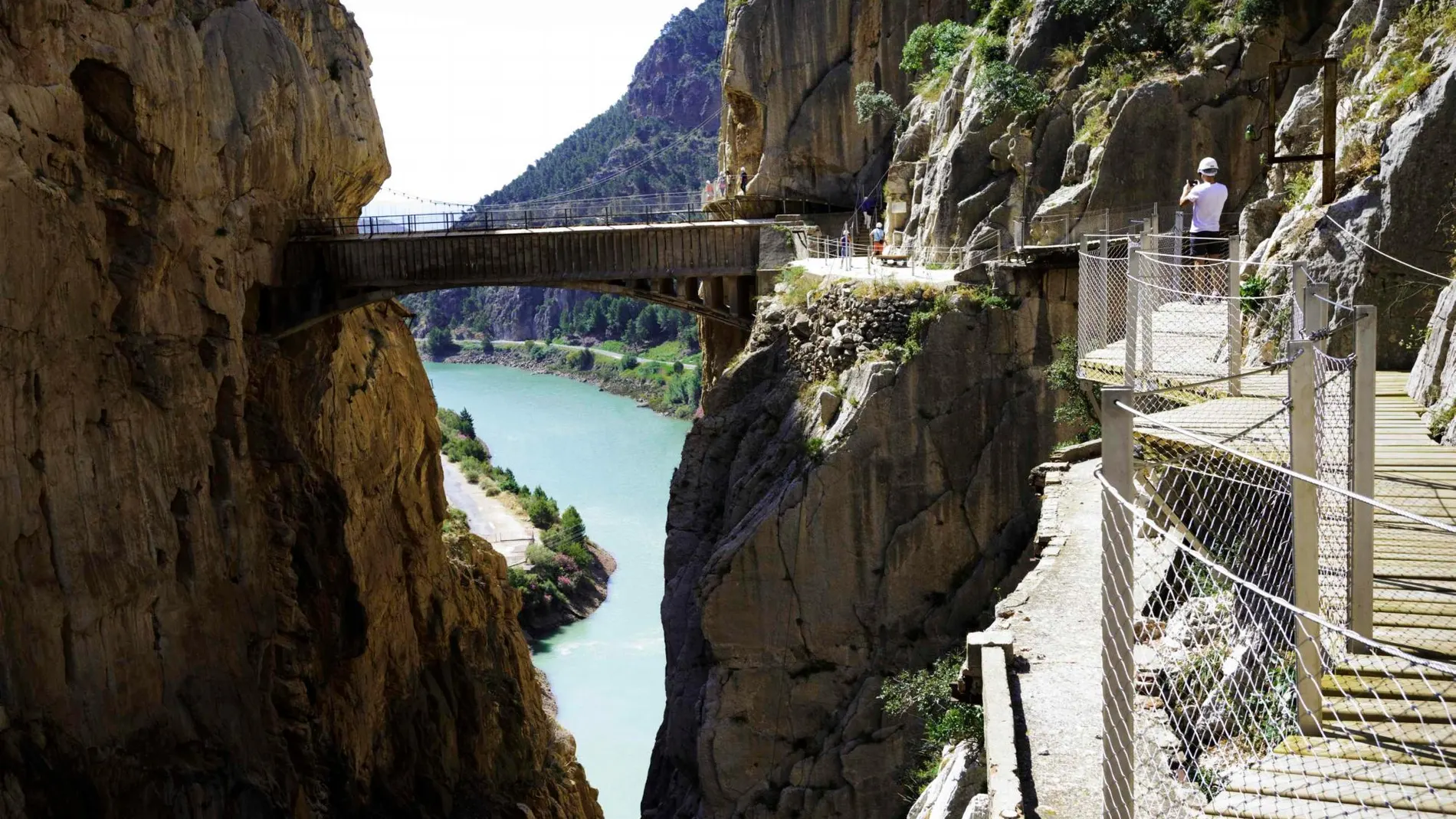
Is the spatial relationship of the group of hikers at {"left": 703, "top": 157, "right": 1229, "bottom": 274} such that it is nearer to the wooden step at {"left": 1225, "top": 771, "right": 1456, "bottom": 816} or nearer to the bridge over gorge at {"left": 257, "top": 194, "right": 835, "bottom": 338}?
the wooden step at {"left": 1225, "top": 771, "right": 1456, "bottom": 816}

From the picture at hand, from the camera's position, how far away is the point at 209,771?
21500mm

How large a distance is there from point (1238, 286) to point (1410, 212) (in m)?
1.48

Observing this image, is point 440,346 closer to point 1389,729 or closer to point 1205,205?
point 1205,205

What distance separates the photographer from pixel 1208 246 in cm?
1515

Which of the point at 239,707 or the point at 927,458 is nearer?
the point at 927,458

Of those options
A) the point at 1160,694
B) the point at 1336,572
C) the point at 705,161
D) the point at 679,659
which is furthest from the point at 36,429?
the point at 705,161

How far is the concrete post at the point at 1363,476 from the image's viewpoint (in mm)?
5691

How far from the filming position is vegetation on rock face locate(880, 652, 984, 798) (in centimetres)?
1548

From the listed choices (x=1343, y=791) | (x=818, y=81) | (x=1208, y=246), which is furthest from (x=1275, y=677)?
(x=818, y=81)

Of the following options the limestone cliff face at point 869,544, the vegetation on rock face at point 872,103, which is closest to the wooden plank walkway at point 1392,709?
the limestone cliff face at point 869,544

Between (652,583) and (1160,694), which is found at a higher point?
(1160,694)

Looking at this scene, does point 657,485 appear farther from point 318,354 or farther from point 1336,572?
point 1336,572

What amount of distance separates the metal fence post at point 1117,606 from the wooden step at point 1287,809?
0.54 m

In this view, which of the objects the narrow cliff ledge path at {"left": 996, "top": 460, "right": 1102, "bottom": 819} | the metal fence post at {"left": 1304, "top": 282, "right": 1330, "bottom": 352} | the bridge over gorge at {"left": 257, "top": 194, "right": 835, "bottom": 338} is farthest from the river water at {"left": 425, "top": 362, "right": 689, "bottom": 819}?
the metal fence post at {"left": 1304, "top": 282, "right": 1330, "bottom": 352}
